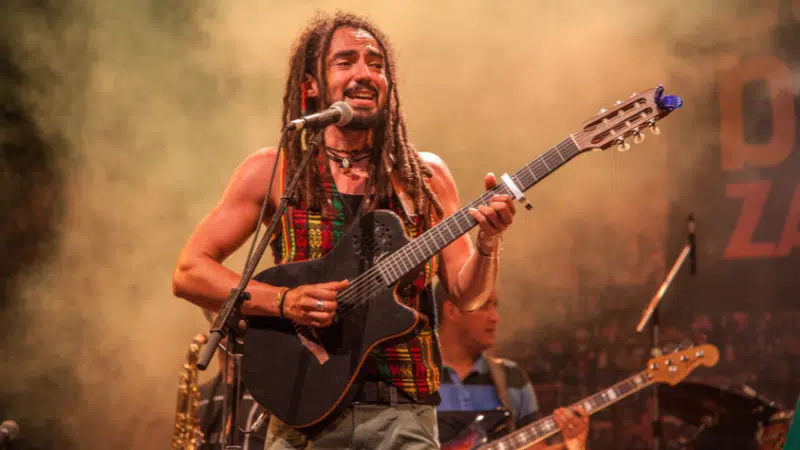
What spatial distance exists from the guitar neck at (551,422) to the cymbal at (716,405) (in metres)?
0.23

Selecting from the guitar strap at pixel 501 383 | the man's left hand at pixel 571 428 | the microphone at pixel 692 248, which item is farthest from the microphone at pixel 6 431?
the microphone at pixel 692 248

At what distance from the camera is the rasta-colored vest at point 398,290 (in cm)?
260

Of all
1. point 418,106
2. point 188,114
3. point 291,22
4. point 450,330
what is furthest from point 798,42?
point 188,114

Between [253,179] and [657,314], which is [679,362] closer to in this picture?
[657,314]

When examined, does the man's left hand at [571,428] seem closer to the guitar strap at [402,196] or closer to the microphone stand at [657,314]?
the microphone stand at [657,314]

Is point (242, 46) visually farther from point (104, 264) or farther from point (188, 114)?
point (104, 264)

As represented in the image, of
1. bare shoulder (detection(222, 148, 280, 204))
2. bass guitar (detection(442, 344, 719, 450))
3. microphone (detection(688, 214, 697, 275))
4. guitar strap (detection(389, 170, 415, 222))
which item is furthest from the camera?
microphone (detection(688, 214, 697, 275))

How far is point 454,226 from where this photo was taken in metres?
2.70

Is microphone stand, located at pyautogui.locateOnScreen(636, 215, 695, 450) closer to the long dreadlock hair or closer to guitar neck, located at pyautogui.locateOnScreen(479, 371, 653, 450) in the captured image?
guitar neck, located at pyautogui.locateOnScreen(479, 371, 653, 450)

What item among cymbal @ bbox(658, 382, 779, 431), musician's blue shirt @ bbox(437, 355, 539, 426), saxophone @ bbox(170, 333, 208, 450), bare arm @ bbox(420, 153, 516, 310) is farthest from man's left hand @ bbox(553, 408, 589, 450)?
bare arm @ bbox(420, 153, 516, 310)

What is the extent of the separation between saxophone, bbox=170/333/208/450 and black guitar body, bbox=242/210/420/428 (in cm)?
258

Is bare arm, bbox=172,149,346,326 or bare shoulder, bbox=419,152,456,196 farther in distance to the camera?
bare shoulder, bbox=419,152,456,196

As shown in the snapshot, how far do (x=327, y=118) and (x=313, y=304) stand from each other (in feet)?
1.98

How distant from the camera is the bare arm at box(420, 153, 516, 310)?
259 cm
